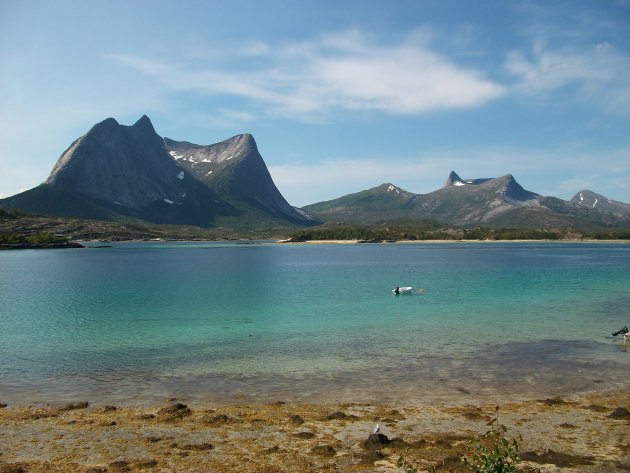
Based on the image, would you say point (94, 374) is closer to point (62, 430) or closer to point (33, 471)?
point (62, 430)

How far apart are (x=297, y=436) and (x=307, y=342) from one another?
Answer: 1724cm

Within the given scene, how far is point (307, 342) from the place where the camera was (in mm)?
34812

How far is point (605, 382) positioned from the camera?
81.0 feet

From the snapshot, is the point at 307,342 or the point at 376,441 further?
the point at 307,342

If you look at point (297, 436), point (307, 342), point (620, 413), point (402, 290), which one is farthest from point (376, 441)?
point (402, 290)

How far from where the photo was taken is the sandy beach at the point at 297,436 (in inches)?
603

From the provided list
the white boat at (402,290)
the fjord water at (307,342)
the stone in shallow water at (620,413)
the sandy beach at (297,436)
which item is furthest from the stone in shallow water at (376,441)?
the white boat at (402,290)

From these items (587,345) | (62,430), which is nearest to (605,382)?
(587,345)

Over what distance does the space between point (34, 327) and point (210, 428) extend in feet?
98.0

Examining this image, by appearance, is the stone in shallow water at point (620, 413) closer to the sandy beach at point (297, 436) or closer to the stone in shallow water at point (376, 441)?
the sandy beach at point (297, 436)

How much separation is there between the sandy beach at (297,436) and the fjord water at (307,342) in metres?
2.02

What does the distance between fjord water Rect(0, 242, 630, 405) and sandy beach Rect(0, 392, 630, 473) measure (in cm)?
202

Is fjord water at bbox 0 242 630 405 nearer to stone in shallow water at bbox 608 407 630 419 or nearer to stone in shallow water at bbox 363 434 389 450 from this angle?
stone in shallow water at bbox 608 407 630 419

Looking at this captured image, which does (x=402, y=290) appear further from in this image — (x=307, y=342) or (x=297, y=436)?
(x=297, y=436)
